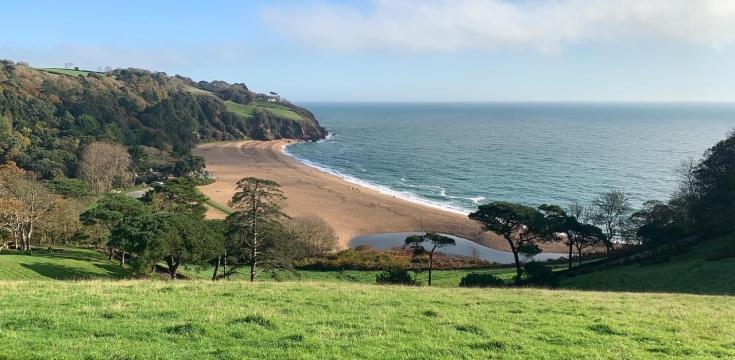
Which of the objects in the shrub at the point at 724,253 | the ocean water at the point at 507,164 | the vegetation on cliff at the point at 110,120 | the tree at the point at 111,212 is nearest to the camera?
the shrub at the point at 724,253

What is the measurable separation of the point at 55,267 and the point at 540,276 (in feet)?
103

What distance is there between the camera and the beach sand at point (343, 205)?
6184 cm

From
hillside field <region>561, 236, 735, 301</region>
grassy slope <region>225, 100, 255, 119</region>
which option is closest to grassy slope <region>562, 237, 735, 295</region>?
hillside field <region>561, 236, 735, 301</region>

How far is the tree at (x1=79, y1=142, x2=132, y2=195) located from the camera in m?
73.9

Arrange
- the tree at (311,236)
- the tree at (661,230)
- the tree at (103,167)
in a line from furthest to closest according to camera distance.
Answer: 1. the tree at (103,167)
2. the tree at (311,236)
3. the tree at (661,230)

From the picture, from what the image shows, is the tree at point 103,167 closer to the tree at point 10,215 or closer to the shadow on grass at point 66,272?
the tree at point 10,215

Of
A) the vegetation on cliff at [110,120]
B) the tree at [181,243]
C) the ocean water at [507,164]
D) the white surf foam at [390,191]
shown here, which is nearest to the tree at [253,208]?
the tree at [181,243]

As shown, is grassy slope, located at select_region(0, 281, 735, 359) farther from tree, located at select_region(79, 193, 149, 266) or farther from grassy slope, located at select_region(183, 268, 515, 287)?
tree, located at select_region(79, 193, 149, 266)

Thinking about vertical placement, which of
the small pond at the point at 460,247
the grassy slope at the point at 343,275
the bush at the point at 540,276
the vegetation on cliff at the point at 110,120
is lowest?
the small pond at the point at 460,247

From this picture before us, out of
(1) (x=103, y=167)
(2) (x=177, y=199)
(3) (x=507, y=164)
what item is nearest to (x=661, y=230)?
(2) (x=177, y=199)

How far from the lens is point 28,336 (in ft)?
33.0

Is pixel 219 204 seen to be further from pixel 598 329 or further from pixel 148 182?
pixel 598 329

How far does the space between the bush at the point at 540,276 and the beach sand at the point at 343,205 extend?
23401mm

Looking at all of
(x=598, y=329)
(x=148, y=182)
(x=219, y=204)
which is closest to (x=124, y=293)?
(x=598, y=329)
